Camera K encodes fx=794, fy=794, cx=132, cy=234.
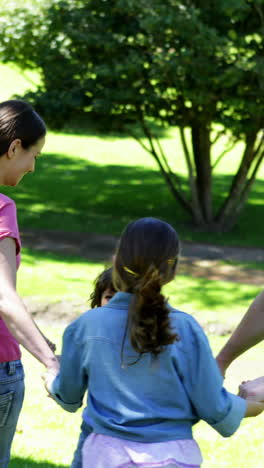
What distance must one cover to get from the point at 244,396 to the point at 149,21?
10420 mm

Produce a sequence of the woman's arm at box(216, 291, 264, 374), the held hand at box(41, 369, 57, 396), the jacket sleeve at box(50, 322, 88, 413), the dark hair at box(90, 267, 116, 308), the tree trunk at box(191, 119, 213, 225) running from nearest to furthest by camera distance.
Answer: the jacket sleeve at box(50, 322, 88, 413) < the held hand at box(41, 369, 57, 396) < the woman's arm at box(216, 291, 264, 374) < the dark hair at box(90, 267, 116, 308) < the tree trunk at box(191, 119, 213, 225)

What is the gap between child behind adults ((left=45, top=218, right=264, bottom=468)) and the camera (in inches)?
85.7

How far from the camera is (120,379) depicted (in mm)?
2219

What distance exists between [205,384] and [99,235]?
1168 centimetres

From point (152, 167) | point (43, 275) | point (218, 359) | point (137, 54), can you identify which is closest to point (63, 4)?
point (137, 54)

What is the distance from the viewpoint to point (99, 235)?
13.8 m

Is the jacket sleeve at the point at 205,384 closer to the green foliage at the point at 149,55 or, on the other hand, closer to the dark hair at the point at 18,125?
the dark hair at the point at 18,125

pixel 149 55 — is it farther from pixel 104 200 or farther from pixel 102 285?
pixel 102 285

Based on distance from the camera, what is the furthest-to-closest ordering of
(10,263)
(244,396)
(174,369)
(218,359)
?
(218,359) < (10,263) < (244,396) < (174,369)

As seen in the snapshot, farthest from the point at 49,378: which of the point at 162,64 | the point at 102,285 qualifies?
the point at 162,64

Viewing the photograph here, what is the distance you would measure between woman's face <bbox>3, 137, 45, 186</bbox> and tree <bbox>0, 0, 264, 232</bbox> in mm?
9574

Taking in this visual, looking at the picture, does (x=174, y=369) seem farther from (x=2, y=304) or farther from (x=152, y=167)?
(x=152, y=167)

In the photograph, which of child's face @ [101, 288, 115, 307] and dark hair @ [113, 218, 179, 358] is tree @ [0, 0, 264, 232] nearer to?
child's face @ [101, 288, 115, 307]

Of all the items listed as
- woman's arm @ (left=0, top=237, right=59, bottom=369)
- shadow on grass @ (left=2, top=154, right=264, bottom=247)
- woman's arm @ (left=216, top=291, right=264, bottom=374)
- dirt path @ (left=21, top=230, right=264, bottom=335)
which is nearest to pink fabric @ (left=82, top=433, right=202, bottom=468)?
woman's arm @ (left=0, top=237, right=59, bottom=369)
